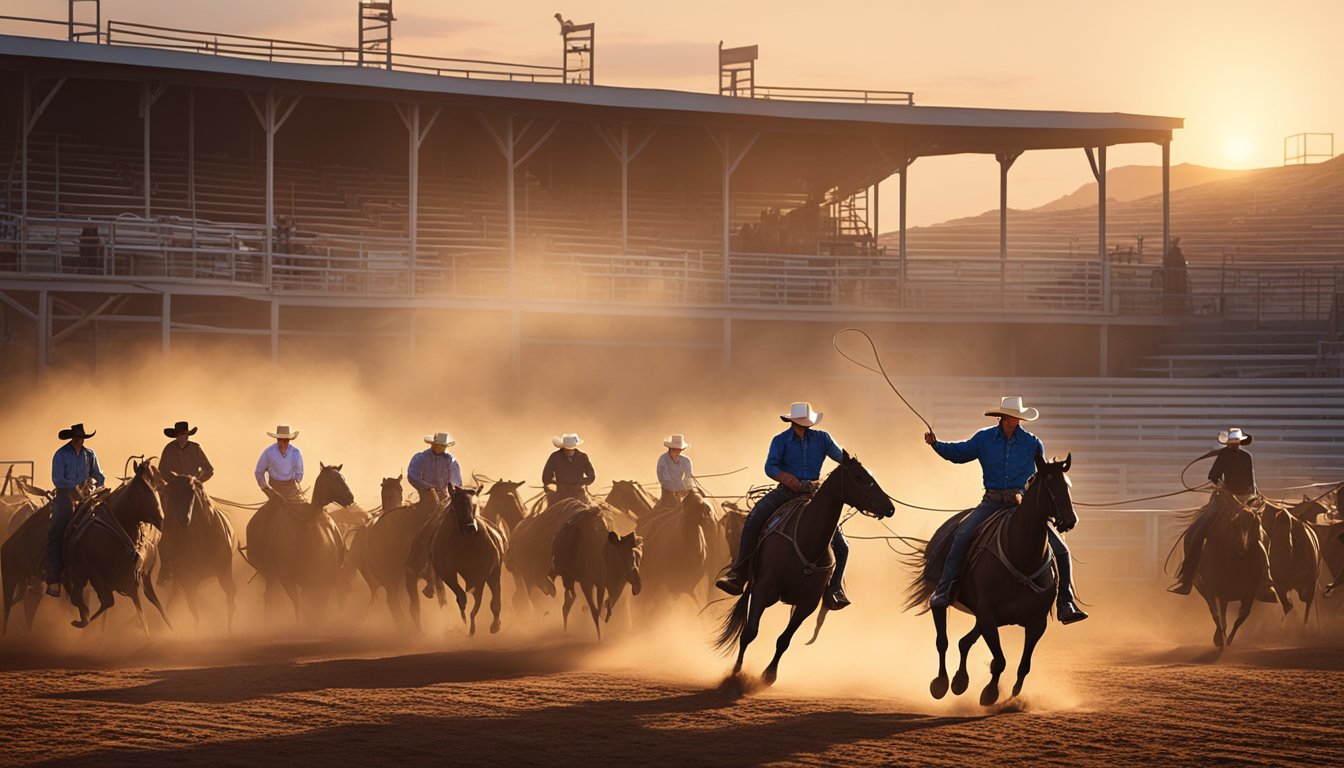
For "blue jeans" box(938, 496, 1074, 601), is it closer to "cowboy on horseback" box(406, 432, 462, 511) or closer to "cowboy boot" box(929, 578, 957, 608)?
"cowboy boot" box(929, 578, 957, 608)

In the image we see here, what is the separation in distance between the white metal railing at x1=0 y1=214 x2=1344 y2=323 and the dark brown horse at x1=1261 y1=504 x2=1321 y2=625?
18560mm

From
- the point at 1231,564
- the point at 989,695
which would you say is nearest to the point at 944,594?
the point at 989,695

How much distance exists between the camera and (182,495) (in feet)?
53.7

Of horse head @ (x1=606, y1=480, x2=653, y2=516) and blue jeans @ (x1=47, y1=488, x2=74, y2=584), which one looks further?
horse head @ (x1=606, y1=480, x2=653, y2=516)

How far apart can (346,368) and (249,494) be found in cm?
737

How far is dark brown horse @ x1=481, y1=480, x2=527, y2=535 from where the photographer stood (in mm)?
19656

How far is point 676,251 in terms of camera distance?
39688 millimetres

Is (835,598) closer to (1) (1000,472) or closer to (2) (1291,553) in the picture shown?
(1) (1000,472)

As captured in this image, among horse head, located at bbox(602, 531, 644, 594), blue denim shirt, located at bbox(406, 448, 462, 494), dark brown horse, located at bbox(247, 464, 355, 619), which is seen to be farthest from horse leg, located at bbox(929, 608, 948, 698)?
dark brown horse, located at bbox(247, 464, 355, 619)

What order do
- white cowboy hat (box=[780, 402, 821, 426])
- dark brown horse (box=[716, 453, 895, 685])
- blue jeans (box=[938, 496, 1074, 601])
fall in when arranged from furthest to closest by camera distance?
white cowboy hat (box=[780, 402, 821, 426]), dark brown horse (box=[716, 453, 895, 685]), blue jeans (box=[938, 496, 1074, 601])

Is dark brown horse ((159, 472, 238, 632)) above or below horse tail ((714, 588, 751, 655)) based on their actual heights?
above

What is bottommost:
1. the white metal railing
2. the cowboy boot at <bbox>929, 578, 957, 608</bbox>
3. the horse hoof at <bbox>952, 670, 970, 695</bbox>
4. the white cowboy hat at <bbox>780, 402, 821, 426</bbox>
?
the horse hoof at <bbox>952, 670, 970, 695</bbox>

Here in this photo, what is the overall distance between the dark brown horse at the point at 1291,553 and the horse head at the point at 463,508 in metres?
8.18

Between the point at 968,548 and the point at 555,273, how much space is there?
77.4 ft
